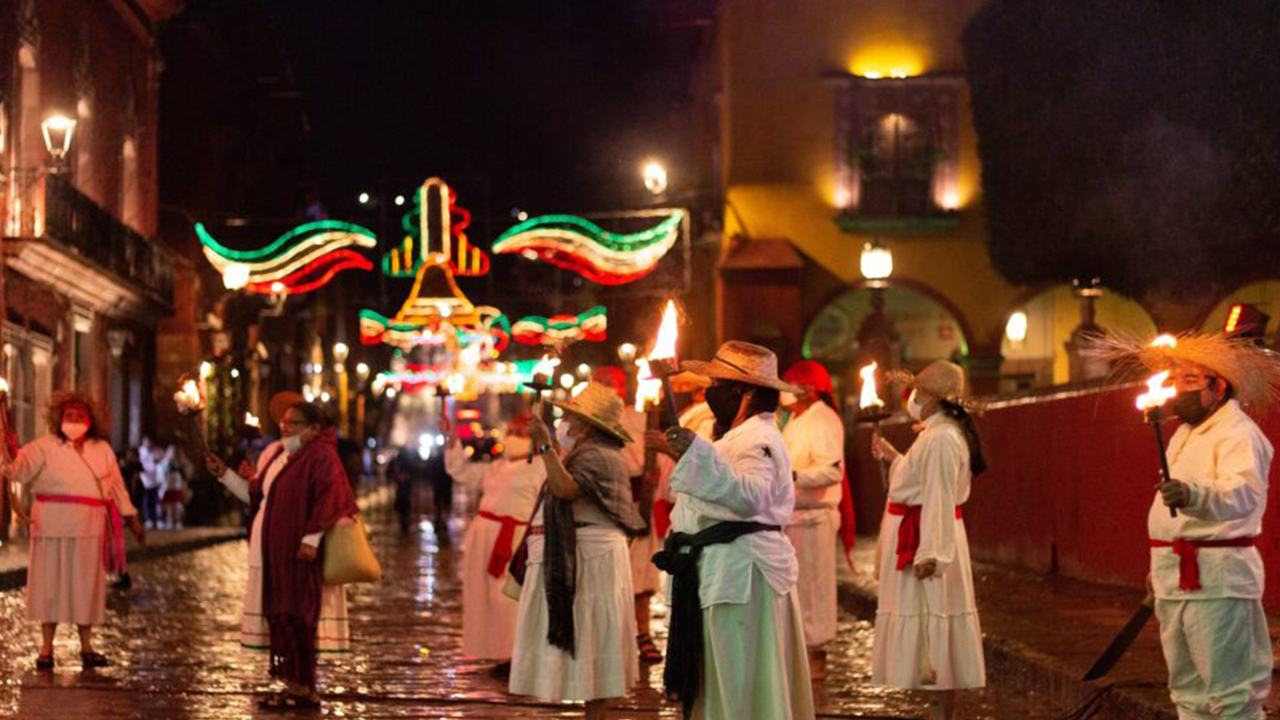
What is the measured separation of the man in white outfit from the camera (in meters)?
8.62

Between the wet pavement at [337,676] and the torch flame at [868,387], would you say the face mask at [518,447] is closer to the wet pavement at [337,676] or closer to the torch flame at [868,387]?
the wet pavement at [337,676]

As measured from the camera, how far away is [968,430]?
10.5 metres

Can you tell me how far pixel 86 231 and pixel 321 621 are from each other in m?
21.9

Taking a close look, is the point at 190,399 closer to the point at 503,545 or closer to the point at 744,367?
the point at 503,545

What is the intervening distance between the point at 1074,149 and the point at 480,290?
5206cm

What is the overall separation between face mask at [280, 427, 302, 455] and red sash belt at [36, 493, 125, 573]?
7.84 ft

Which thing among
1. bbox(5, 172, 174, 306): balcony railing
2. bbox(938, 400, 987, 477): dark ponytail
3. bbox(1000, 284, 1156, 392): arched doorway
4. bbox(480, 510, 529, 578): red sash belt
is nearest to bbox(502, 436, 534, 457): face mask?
bbox(480, 510, 529, 578): red sash belt

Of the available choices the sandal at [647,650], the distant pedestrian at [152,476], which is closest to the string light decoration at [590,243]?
the distant pedestrian at [152,476]

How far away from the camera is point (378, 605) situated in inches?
778

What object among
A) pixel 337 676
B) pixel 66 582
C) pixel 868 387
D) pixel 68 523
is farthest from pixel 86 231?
pixel 868 387

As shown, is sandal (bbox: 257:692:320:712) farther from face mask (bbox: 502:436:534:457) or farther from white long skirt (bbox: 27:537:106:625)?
face mask (bbox: 502:436:534:457)

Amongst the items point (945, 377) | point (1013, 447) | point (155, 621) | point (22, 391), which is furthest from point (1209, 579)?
point (22, 391)

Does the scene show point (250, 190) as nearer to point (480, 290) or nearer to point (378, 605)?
point (480, 290)

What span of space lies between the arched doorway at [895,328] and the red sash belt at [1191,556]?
2721 centimetres
